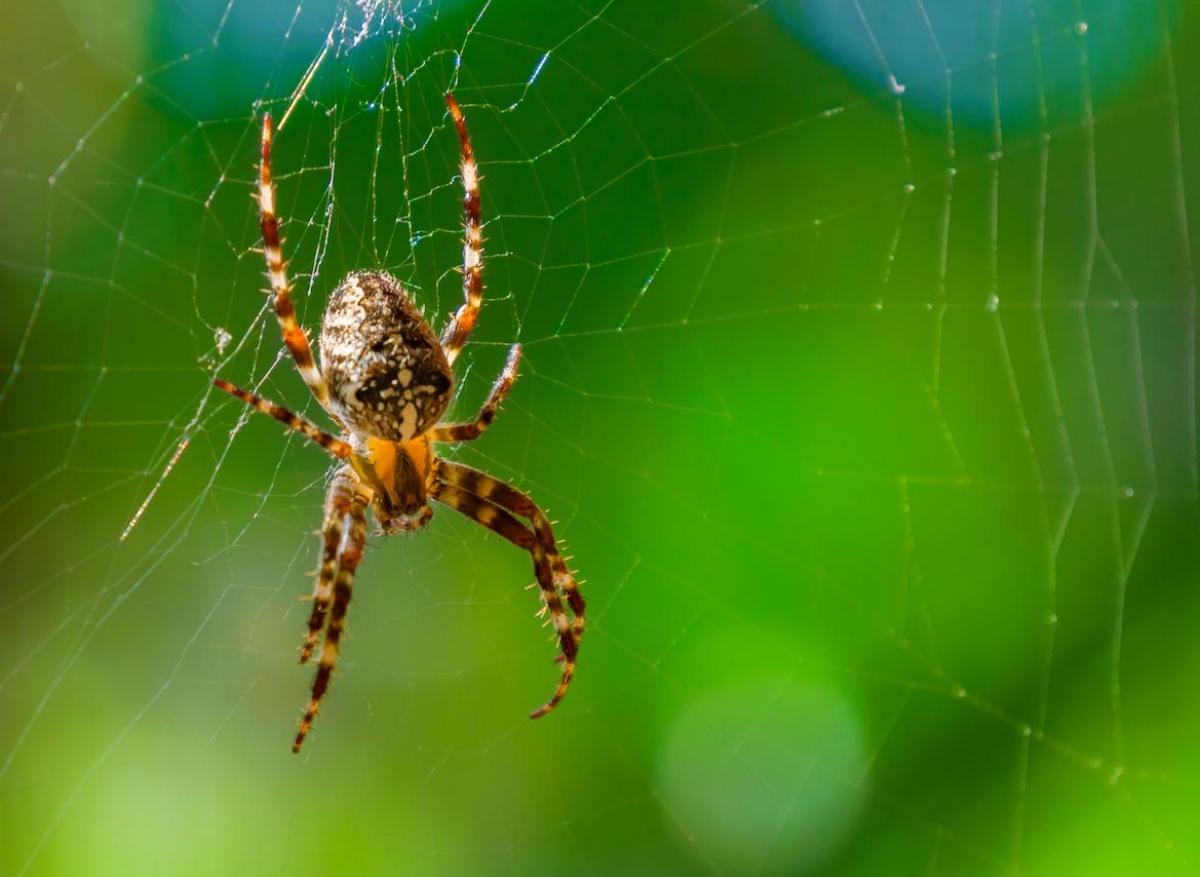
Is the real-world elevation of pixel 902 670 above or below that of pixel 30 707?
above

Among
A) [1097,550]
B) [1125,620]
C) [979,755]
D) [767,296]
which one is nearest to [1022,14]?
[767,296]

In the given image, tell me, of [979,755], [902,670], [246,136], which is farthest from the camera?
[246,136]

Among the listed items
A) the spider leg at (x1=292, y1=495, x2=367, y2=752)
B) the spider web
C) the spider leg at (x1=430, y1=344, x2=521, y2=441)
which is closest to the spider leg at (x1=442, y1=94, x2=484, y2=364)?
the spider leg at (x1=430, y1=344, x2=521, y2=441)

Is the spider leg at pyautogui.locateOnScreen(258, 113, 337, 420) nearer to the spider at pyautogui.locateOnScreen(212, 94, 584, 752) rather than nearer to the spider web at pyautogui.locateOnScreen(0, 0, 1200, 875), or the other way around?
the spider at pyautogui.locateOnScreen(212, 94, 584, 752)

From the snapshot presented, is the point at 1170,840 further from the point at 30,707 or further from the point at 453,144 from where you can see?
the point at 30,707

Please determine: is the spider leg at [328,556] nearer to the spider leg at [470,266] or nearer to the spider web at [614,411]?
the spider web at [614,411]

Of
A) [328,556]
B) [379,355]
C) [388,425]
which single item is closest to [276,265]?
[379,355]

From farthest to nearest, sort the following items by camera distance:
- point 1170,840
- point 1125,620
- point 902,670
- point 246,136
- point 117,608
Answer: point 117,608 < point 246,136 < point 902,670 < point 1125,620 < point 1170,840

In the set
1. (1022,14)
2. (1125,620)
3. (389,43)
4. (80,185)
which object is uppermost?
(1022,14)
